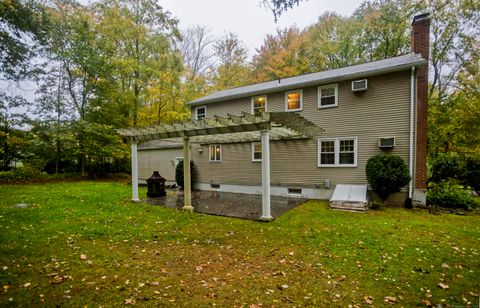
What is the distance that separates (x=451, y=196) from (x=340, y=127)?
15.5 feet

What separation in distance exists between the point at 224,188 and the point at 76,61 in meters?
13.8

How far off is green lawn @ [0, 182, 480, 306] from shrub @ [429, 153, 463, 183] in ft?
10.7

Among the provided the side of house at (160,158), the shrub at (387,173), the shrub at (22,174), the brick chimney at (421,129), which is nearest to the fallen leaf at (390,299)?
the shrub at (387,173)

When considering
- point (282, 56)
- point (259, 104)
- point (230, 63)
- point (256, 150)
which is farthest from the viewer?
point (230, 63)

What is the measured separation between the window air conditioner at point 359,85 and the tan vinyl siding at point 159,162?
983cm

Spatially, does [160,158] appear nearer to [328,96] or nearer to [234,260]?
[328,96]

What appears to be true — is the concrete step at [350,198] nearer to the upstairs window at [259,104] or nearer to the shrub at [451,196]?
the shrub at [451,196]

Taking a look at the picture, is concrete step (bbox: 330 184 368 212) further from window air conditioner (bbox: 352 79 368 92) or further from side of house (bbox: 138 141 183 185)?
side of house (bbox: 138 141 183 185)

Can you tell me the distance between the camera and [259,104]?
1145 centimetres

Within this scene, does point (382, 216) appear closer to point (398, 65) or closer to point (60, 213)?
point (398, 65)

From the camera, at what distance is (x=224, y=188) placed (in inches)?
491

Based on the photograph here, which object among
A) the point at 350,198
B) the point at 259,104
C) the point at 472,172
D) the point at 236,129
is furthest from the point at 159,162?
the point at 472,172

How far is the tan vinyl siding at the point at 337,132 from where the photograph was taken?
855 cm

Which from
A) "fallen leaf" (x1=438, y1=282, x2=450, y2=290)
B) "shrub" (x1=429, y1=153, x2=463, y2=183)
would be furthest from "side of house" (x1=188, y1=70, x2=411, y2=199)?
"fallen leaf" (x1=438, y1=282, x2=450, y2=290)
